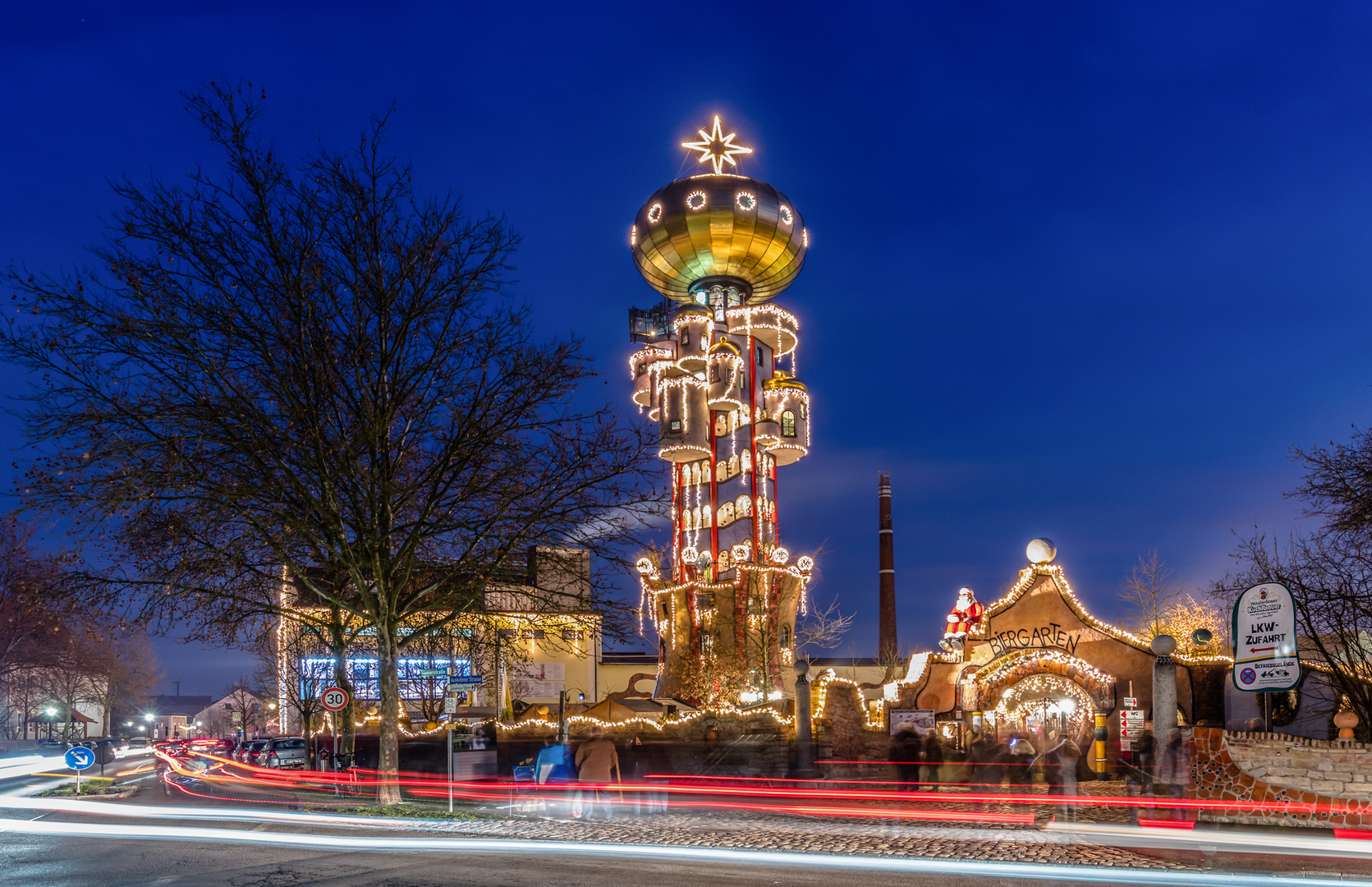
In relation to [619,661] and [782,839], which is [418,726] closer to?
[782,839]

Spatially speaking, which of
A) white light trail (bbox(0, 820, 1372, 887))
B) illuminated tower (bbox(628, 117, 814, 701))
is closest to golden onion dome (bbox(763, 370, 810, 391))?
illuminated tower (bbox(628, 117, 814, 701))

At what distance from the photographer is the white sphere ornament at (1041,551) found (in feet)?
91.9

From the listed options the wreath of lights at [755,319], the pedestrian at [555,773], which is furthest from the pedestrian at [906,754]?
the wreath of lights at [755,319]

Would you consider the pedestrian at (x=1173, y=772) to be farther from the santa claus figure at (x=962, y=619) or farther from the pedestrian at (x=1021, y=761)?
the santa claus figure at (x=962, y=619)

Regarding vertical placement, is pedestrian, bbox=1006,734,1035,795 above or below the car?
above

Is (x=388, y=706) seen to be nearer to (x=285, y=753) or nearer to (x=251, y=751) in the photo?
(x=285, y=753)

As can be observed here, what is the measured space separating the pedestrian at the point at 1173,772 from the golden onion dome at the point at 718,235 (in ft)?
124

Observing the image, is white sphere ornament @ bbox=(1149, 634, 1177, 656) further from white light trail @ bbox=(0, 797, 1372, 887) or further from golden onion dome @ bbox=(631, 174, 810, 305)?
golden onion dome @ bbox=(631, 174, 810, 305)

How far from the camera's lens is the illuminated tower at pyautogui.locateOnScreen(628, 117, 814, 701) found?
1908 inches

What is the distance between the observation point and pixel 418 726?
136ft

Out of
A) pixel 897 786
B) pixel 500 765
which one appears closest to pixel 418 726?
pixel 500 765

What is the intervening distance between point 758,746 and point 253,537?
15.0 m

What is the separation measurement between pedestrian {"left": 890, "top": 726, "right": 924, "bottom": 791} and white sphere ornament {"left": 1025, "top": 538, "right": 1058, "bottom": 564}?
574 centimetres

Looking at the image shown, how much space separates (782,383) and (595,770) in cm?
3713
